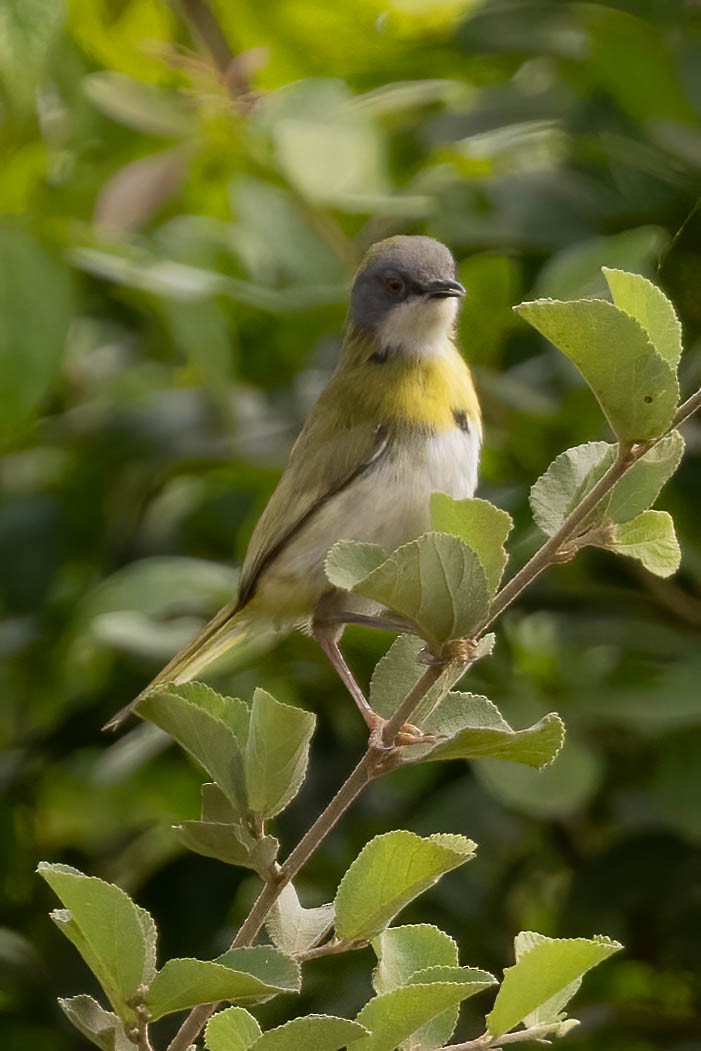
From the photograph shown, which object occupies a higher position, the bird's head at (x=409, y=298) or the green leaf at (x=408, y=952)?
the bird's head at (x=409, y=298)

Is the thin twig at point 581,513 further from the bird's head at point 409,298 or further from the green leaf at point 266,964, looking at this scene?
the bird's head at point 409,298

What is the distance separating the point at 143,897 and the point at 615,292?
1.86m

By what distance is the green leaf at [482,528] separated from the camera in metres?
1.11

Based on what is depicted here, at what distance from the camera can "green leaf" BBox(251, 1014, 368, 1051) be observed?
1.06 metres

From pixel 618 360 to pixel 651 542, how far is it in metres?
0.19

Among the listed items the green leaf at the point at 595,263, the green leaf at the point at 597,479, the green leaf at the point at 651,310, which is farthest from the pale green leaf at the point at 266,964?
the green leaf at the point at 595,263

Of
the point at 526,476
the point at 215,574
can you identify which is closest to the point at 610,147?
the point at 526,476

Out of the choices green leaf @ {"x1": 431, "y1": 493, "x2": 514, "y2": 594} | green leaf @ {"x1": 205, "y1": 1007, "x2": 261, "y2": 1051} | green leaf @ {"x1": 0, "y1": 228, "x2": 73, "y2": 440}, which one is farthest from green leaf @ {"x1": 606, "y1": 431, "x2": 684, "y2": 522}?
green leaf @ {"x1": 0, "y1": 228, "x2": 73, "y2": 440}

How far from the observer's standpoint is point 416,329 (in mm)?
2430

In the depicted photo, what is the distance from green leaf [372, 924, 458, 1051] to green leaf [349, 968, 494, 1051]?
0.26 feet

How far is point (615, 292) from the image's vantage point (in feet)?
3.84

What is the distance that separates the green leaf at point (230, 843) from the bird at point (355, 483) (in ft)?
2.75

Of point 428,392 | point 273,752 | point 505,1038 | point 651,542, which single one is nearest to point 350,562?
point 273,752

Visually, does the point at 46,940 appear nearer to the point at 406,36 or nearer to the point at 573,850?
the point at 573,850
